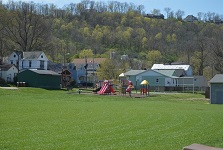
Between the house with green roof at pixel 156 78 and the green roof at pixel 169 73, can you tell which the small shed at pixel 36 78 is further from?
the green roof at pixel 169 73

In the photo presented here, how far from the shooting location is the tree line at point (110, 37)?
80.4m

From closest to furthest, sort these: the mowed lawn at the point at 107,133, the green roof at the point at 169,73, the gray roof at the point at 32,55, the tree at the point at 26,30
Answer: the mowed lawn at the point at 107,133, the gray roof at the point at 32,55, the tree at the point at 26,30, the green roof at the point at 169,73

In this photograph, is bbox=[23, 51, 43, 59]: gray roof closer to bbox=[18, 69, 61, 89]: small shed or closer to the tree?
the tree

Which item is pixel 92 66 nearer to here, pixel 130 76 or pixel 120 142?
pixel 130 76

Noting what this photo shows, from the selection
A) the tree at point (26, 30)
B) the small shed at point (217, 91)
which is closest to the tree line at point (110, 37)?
the tree at point (26, 30)

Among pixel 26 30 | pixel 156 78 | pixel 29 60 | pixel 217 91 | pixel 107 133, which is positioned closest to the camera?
pixel 107 133

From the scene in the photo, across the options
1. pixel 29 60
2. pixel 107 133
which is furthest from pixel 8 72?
pixel 107 133

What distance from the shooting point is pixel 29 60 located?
245ft

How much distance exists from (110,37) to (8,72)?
104528mm

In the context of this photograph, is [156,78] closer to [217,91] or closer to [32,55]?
[32,55]

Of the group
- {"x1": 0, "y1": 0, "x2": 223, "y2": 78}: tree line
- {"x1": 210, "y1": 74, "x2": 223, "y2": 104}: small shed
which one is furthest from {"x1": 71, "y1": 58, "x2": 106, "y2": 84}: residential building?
{"x1": 210, "y1": 74, "x2": 223, "y2": 104}: small shed

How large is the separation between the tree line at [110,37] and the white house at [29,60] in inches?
183

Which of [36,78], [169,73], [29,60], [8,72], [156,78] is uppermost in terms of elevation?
[29,60]

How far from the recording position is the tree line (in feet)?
264
